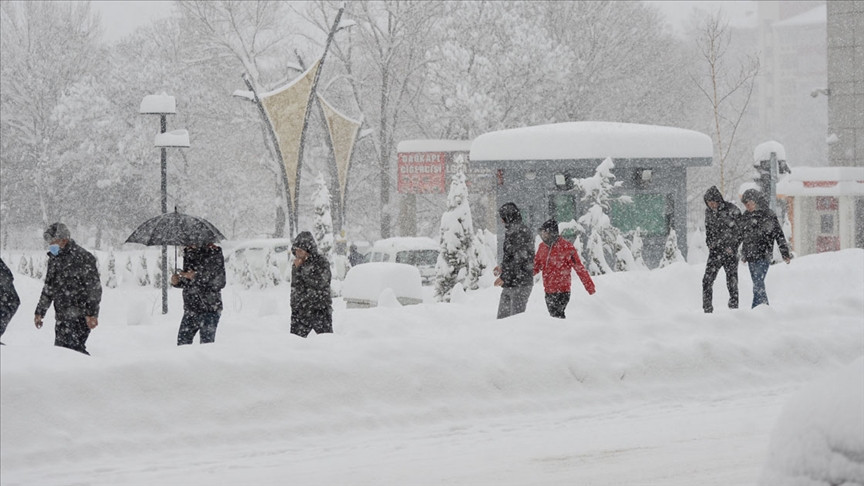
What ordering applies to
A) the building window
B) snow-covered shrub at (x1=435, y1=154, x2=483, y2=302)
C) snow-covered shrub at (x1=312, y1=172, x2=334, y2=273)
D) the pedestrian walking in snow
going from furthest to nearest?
the building window < snow-covered shrub at (x1=312, y1=172, x2=334, y2=273) < snow-covered shrub at (x1=435, y1=154, x2=483, y2=302) < the pedestrian walking in snow

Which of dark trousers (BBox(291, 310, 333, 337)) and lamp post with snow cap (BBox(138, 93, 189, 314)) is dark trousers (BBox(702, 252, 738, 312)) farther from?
lamp post with snow cap (BBox(138, 93, 189, 314))

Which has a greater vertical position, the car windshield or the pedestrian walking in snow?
the pedestrian walking in snow

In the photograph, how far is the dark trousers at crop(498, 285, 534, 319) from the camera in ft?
41.6

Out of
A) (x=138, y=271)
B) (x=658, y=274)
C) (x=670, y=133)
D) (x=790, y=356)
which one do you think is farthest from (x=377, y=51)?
(x=790, y=356)

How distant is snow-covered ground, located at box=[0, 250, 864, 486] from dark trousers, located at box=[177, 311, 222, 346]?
3.75ft

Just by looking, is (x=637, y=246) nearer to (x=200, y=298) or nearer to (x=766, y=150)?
(x=766, y=150)

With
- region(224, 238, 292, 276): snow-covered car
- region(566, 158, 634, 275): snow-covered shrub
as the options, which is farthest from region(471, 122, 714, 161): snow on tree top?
region(224, 238, 292, 276): snow-covered car

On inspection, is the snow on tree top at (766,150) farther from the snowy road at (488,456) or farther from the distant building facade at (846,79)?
the snowy road at (488,456)

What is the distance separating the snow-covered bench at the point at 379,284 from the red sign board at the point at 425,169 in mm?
18029

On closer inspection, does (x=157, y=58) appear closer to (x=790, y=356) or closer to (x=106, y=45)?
(x=106, y=45)

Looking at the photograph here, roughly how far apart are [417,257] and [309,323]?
60.9 ft

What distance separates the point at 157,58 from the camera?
55156mm

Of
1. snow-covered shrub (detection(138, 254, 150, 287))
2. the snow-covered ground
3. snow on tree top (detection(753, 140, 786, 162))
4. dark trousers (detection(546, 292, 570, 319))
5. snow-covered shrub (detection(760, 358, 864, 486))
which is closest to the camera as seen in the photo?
snow-covered shrub (detection(760, 358, 864, 486))

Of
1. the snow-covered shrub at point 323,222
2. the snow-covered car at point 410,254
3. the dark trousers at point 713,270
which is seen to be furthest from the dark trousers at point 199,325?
the snow-covered car at point 410,254
